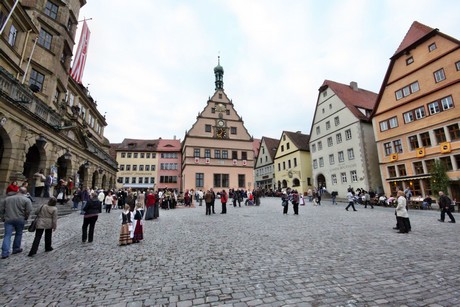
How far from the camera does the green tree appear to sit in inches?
797

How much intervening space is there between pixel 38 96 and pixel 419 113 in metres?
35.3

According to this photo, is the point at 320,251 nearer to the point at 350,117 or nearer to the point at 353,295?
→ the point at 353,295

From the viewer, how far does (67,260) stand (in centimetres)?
593

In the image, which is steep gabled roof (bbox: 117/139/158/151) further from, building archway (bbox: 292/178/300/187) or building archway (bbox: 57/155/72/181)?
building archway (bbox: 57/155/72/181)

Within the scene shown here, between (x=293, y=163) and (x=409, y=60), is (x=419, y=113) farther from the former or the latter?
(x=293, y=163)

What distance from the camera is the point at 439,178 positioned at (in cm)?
2056

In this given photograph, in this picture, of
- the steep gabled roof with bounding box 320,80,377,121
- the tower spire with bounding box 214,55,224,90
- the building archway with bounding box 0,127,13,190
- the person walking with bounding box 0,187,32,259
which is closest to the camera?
the person walking with bounding box 0,187,32,259

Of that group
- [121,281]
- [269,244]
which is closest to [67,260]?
[121,281]

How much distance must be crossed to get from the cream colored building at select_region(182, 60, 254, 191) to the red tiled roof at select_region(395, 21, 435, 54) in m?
24.1

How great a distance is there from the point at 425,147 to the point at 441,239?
1987 centimetres

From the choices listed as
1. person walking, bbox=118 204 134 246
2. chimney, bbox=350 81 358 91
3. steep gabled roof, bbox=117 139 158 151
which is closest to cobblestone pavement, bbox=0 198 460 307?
person walking, bbox=118 204 134 246

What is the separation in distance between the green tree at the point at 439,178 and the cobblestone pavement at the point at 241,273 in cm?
1721

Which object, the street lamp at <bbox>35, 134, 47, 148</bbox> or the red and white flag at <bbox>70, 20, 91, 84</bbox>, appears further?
the red and white flag at <bbox>70, 20, 91, 84</bbox>

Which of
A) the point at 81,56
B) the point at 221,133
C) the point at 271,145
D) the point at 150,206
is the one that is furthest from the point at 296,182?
the point at 81,56
